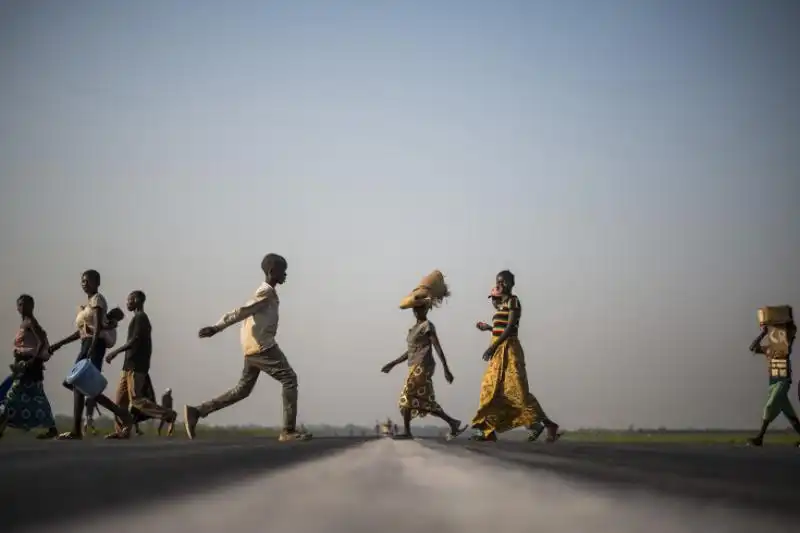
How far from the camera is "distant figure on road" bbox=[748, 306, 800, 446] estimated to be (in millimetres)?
14852

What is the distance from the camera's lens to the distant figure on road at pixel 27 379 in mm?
14758

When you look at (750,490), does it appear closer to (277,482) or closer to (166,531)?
(277,482)

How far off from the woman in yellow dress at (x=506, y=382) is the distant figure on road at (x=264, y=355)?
12.8 feet

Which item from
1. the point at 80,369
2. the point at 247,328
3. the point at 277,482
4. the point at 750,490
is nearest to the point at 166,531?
the point at 277,482

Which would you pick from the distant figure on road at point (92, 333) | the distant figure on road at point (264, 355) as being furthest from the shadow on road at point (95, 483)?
the distant figure on road at point (92, 333)

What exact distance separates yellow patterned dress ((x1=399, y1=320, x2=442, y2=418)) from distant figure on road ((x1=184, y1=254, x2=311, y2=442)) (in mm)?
5156

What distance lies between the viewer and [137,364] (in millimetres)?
15617

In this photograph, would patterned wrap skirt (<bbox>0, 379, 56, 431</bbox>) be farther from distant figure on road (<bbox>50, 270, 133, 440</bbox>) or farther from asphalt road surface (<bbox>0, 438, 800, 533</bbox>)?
asphalt road surface (<bbox>0, 438, 800, 533</bbox>)

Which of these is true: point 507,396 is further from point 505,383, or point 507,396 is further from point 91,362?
point 91,362

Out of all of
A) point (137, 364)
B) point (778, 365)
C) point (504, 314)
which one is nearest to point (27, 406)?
point (137, 364)

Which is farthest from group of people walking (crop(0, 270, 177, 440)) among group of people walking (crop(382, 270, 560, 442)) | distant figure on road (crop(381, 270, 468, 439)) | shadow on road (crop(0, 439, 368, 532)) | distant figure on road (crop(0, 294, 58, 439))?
shadow on road (crop(0, 439, 368, 532))

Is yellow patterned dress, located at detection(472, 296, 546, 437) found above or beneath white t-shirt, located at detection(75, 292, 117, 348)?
beneath

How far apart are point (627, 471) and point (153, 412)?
1235 centimetres

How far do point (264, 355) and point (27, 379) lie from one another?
16.8ft
